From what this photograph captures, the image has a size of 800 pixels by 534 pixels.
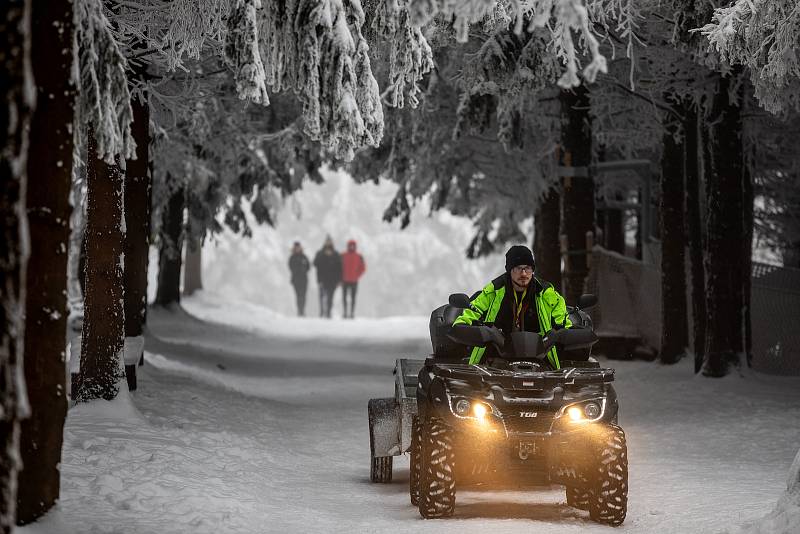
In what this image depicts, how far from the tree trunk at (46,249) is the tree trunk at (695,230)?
10.8m

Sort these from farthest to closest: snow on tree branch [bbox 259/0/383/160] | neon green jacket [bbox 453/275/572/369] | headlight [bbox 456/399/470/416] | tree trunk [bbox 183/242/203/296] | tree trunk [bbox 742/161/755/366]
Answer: tree trunk [bbox 183/242/203/296] < tree trunk [bbox 742/161/755/366] < neon green jacket [bbox 453/275/572/369] < snow on tree branch [bbox 259/0/383/160] < headlight [bbox 456/399/470/416]

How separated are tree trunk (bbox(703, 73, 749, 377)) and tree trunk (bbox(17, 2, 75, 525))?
1013cm

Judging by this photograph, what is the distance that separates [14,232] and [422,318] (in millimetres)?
28870

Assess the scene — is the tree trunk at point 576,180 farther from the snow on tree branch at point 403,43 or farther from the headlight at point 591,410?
the headlight at point 591,410

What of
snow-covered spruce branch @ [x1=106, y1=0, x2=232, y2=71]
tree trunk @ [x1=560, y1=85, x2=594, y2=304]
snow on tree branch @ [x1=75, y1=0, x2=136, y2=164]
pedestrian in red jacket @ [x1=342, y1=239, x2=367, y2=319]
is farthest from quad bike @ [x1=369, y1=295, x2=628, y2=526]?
pedestrian in red jacket @ [x1=342, y1=239, x2=367, y2=319]

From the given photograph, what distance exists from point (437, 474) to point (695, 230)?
10.7 meters

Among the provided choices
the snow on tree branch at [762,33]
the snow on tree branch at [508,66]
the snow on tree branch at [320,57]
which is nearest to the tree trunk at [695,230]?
the snow on tree branch at [508,66]

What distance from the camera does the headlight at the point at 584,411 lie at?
6.75m

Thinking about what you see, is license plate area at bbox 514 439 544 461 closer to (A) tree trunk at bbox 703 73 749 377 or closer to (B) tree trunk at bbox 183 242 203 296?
(A) tree trunk at bbox 703 73 749 377

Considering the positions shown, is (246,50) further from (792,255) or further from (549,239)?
(792,255)

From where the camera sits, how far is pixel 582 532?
6.33 metres

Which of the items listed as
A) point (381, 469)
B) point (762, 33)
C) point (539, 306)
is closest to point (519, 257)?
point (539, 306)

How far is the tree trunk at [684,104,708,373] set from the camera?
14.9 meters

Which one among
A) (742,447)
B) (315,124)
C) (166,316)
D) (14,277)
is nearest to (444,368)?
(315,124)
